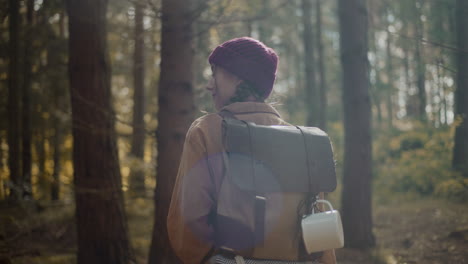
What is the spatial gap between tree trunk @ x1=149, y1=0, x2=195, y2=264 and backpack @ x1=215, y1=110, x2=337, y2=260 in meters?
3.47

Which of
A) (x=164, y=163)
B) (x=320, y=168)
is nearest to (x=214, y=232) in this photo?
(x=320, y=168)

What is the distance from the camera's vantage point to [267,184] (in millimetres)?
2383

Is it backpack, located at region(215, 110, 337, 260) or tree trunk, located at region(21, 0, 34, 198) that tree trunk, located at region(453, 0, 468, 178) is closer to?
backpack, located at region(215, 110, 337, 260)

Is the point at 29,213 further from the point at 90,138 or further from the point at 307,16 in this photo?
the point at 307,16

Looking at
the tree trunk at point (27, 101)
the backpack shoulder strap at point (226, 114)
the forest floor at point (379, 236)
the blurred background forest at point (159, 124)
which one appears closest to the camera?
the backpack shoulder strap at point (226, 114)

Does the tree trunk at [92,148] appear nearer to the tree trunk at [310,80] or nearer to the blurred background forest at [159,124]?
the blurred background forest at [159,124]

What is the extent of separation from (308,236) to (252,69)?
35.8 inches

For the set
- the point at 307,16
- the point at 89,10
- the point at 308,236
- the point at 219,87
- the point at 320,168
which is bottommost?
the point at 308,236

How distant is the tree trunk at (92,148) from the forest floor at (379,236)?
33.8 inches

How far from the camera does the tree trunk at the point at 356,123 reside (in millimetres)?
8664

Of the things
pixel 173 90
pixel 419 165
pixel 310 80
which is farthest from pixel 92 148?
pixel 310 80

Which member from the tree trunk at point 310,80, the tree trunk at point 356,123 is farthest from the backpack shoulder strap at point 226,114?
the tree trunk at point 310,80

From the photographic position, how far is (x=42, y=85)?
51.9 feet

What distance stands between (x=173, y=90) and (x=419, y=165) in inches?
363
